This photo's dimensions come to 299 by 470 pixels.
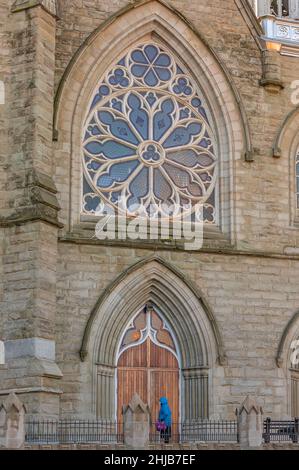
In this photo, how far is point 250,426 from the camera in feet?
67.3

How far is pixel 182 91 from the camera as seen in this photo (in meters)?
26.0

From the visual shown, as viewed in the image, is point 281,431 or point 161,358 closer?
point 281,431

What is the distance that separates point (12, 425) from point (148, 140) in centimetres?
879

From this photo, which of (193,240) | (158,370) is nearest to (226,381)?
(158,370)

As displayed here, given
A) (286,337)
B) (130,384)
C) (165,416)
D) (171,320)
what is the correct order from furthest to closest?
(286,337) < (171,320) < (130,384) < (165,416)

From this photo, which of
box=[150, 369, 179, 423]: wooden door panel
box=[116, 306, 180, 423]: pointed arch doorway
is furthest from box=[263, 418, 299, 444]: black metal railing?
box=[116, 306, 180, 423]: pointed arch doorway

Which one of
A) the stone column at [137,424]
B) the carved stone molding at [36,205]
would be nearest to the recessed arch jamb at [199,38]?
the carved stone molding at [36,205]

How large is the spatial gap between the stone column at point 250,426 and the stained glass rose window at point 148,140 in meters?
6.11

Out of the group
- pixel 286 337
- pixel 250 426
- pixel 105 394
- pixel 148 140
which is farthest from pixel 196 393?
pixel 148 140

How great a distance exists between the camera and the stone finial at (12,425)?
18750 millimetres

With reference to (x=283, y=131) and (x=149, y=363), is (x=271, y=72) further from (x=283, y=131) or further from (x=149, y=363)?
(x=149, y=363)

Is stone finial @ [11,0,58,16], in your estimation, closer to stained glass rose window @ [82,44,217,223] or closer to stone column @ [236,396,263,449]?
stained glass rose window @ [82,44,217,223]

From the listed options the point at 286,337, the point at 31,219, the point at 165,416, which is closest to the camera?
the point at 31,219

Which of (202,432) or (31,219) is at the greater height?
(31,219)
